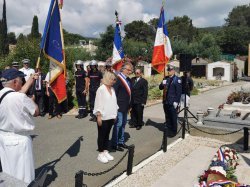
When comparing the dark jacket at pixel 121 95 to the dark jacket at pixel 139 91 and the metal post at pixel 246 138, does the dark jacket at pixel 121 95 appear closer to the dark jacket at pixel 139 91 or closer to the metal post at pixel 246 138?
the dark jacket at pixel 139 91

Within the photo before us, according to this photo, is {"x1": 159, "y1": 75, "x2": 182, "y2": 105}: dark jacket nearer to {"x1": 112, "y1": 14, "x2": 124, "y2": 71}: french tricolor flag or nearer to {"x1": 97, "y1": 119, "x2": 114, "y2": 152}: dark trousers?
{"x1": 112, "y1": 14, "x2": 124, "y2": 71}: french tricolor flag

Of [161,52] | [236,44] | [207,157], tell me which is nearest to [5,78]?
[207,157]

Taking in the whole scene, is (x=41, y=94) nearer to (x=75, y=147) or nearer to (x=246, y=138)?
(x=75, y=147)

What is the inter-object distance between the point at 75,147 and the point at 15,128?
405 centimetres

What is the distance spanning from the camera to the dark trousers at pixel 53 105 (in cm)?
1162

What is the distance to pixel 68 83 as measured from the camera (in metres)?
13.3

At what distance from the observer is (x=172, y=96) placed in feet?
29.1

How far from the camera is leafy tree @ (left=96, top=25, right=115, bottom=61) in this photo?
50.0m

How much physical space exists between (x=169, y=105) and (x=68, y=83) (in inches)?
224

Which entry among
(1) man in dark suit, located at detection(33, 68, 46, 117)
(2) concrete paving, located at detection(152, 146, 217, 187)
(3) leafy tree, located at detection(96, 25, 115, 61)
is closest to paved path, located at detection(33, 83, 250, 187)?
(1) man in dark suit, located at detection(33, 68, 46, 117)

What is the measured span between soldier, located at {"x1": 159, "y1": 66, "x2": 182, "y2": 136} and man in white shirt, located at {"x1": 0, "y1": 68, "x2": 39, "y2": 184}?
17.9 ft

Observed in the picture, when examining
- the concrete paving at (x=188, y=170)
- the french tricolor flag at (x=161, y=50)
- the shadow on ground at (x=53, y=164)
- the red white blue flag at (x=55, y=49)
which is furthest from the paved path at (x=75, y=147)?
the french tricolor flag at (x=161, y=50)

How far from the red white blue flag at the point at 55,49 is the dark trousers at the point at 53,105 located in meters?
5.73

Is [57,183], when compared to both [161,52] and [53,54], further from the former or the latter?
[161,52]
